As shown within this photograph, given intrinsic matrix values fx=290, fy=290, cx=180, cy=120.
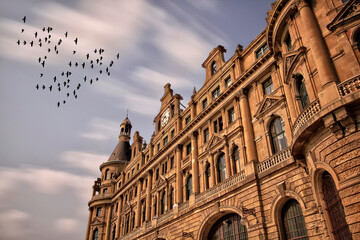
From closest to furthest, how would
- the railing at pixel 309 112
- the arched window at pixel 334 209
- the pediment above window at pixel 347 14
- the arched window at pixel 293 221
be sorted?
the arched window at pixel 334 209, the railing at pixel 309 112, the pediment above window at pixel 347 14, the arched window at pixel 293 221

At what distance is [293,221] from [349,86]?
8661 millimetres

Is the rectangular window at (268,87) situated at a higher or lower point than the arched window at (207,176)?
higher

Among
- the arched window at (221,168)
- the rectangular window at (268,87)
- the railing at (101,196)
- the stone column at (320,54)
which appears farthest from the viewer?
the railing at (101,196)

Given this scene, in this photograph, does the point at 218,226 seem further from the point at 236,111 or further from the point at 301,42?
the point at 301,42

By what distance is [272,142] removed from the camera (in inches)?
824

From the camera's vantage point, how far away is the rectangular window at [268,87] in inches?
892

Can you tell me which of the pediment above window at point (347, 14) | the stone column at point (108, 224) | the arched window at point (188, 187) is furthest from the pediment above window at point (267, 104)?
the stone column at point (108, 224)

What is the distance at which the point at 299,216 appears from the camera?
55.8 feet

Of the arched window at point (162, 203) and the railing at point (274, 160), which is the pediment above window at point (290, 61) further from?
the arched window at point (162, 203)

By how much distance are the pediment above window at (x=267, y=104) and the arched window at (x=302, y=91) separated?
275cm

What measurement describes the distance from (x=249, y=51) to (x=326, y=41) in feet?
35.1

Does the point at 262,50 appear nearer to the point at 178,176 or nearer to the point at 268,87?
the point at 268,87

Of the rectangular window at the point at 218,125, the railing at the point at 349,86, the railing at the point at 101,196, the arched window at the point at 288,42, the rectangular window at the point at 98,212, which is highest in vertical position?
the railing at the point at 101,196

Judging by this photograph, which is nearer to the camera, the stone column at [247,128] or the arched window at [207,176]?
the stone column at [247,128]
